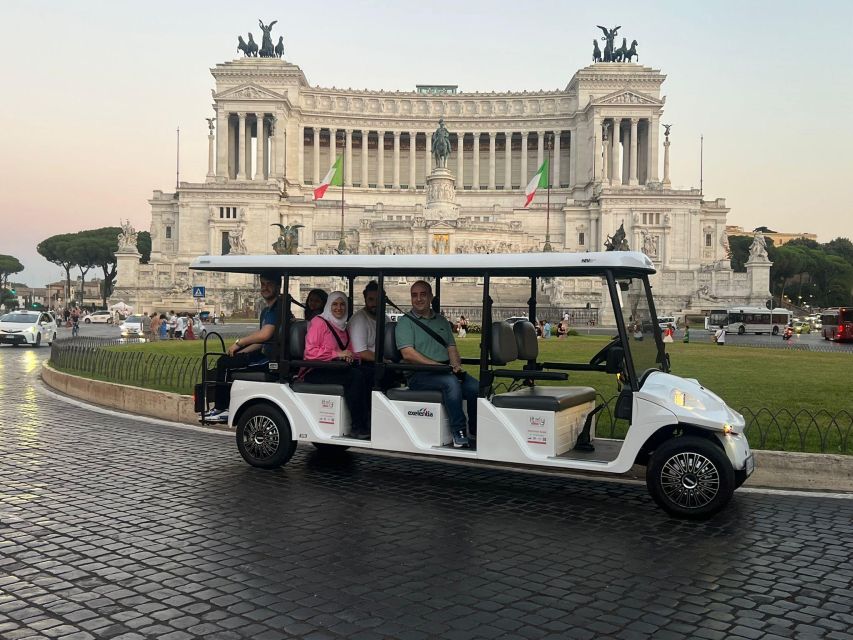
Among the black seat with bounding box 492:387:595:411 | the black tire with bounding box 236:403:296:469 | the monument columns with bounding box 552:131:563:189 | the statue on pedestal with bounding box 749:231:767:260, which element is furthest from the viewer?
the monument columns with bounding box 552:131:563:189

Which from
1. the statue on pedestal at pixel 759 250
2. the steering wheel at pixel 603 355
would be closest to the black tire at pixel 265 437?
the steering wheel at pixel 603 355

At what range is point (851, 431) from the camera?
450 inches

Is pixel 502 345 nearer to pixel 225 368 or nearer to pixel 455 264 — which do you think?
pixel 455 264

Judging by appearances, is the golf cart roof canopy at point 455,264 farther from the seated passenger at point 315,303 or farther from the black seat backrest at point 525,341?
the black seat backrest at point 525,341

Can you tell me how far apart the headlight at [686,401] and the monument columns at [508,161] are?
96.4 m

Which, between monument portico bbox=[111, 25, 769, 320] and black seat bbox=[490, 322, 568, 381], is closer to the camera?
black seat bbox=[490, 322, 568, 381]

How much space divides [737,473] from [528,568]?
301cm

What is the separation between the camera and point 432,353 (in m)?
9.54

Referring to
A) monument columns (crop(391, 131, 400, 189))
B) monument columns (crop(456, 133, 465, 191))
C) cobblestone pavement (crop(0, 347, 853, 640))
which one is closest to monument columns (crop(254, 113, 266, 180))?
monument columns (crop(391, 131, 400, 189))

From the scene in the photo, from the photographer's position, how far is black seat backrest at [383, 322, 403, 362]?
9.90 metres

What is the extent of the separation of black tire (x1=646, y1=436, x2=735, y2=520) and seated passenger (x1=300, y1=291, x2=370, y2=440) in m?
3.71

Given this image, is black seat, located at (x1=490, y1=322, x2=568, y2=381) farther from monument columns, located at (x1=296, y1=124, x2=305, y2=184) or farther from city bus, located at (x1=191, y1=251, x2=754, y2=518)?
monument columns, located at (x1=296, y1=124, x2=305, y2=184)

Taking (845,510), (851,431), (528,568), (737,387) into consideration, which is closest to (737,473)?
(845,510)

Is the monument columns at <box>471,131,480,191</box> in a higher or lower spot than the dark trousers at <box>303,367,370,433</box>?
higher
